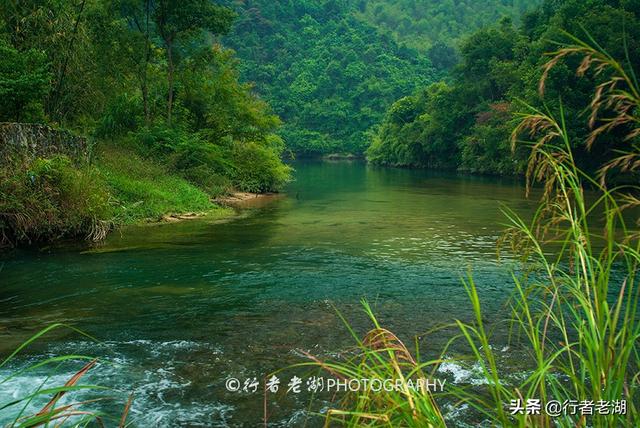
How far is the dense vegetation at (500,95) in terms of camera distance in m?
28.8

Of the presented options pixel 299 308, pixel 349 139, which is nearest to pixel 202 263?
pixel 299 308

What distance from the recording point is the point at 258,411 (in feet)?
14.1

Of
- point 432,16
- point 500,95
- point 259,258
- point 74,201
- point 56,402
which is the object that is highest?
point 432,16

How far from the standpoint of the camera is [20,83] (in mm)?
12281

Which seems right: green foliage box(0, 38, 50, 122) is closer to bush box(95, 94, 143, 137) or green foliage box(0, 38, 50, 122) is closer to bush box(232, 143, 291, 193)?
bush box(95, 94, 143, 137)

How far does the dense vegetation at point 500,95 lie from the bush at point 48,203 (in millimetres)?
23922

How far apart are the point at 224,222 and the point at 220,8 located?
10762mm

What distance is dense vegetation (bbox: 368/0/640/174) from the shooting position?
28812 millimetres

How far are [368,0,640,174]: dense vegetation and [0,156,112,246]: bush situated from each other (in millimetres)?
23922

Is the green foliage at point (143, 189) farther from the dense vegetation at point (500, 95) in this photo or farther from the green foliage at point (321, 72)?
the green foliage at point (321, 72)

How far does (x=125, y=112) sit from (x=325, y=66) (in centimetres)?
8545

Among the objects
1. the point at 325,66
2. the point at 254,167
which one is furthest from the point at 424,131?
the point at 325,66

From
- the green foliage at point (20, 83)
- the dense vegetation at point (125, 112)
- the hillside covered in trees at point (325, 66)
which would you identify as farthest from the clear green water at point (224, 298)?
the hillside covered in trees at point (325, 66)

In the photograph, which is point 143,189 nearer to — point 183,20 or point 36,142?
point 36,142
